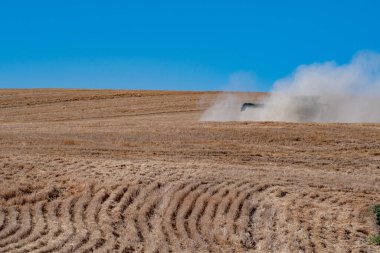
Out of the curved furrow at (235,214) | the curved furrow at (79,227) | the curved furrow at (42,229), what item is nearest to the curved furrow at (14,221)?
the curved furrow at (42,229)

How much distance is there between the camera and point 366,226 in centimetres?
1538

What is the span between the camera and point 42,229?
13250 millimetres

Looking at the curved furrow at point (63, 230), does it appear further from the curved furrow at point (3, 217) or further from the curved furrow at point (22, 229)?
the curved furrow at point (3, 217)

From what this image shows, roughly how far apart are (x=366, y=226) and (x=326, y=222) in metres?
0.95

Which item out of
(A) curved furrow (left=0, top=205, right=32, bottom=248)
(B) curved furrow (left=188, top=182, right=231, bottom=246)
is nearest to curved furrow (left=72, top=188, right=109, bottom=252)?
(A) curved furrow (left=0, top=205, right=32, bottom=248)

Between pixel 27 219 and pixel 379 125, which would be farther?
pixel 379 125

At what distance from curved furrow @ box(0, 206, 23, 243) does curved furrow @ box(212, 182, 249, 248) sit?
13.8 feet

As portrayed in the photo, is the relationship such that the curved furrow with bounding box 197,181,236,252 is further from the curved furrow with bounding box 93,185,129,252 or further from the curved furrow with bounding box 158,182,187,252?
the curved furrow with bounding box 93,185,129,252

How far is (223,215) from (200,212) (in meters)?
0.56

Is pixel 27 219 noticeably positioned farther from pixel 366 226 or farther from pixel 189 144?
pixel 189 144

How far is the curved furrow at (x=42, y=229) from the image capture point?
39.5 ft

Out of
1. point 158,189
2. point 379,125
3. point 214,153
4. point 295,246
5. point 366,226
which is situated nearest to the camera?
point 295,246

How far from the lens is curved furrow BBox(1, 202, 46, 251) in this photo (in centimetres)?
1208

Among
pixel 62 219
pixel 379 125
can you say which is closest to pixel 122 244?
pixel 62 219
